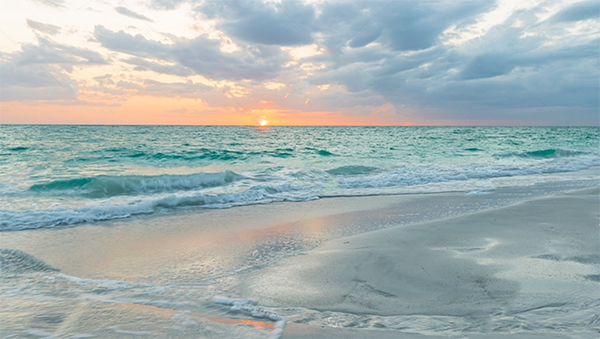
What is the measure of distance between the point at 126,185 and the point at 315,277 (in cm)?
941

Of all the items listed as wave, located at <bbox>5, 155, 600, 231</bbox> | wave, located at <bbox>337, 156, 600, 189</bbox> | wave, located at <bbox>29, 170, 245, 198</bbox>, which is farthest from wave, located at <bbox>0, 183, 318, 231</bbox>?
wave, located at <bbox>337, 156, 600, 189</bbox>

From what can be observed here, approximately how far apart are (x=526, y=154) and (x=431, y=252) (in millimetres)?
25978

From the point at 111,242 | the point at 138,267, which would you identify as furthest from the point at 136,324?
the point at 111,242

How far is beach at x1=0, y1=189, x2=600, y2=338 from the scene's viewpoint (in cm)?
328

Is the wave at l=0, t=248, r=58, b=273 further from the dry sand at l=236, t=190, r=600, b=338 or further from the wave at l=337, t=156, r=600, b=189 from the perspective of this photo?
the wave at l=337, t=156, r=600, b=189

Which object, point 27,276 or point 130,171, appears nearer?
point 27,276

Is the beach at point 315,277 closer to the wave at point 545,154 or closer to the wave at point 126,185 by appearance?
the wave at point 126,185

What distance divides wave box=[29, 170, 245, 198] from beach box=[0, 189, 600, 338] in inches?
163

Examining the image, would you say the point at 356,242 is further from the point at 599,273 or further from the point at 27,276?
the point at 27,276

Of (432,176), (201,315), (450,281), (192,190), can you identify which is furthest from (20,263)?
(432,176)

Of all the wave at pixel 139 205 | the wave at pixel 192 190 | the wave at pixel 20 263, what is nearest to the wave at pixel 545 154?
the wave at pixel 192 190

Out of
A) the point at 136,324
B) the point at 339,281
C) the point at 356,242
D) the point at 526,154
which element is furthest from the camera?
the point at 526,154

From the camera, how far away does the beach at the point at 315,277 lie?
3277 millimetres

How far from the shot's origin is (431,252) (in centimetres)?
526
